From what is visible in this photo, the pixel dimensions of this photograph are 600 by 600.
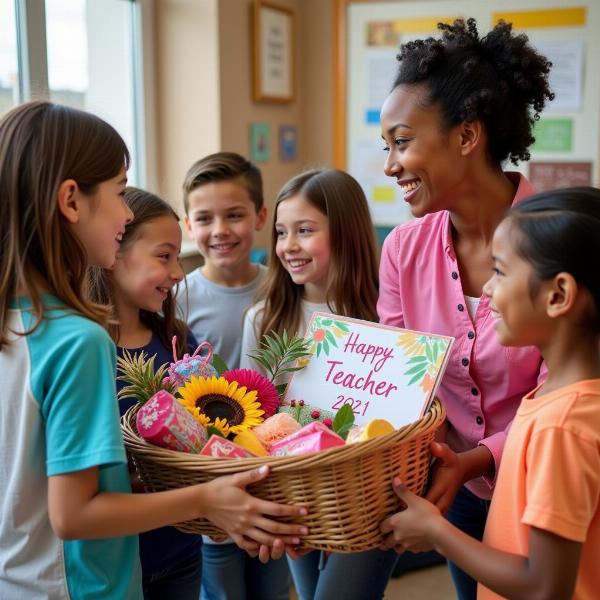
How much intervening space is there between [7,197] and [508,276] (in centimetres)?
69

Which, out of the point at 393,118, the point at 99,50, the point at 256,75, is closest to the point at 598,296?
the point at 393,118

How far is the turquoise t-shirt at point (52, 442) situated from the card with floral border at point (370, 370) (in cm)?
40

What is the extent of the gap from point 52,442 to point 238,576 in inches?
41.2

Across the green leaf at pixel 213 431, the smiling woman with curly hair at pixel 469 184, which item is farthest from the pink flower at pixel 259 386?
the smiling woman with curly hair at pixel 469 184

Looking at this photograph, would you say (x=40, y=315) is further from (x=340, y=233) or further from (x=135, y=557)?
(x=340, y=233)

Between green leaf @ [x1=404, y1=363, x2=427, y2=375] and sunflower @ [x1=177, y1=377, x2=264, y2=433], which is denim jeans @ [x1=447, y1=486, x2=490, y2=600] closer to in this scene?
green leaf @ [x1=404, y1=363, x2=427, y2=375]

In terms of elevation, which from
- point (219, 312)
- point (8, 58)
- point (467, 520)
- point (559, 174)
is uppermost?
point (8, 58)

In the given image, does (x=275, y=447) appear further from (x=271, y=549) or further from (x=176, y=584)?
(x=176, y=584)

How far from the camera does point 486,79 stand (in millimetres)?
1385

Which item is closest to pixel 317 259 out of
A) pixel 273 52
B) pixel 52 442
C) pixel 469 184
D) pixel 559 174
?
pixel 469 184

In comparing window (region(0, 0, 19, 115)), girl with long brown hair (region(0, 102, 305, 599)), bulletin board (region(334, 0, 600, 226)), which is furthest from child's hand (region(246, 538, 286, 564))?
bulletin board (region(334, 0, 600, 226))

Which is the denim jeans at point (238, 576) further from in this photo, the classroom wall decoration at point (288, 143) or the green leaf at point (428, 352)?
the classroom wall decoration at point (288, 143)

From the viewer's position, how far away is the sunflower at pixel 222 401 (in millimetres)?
1263

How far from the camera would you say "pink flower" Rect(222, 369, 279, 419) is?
1.32m
